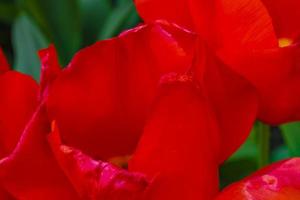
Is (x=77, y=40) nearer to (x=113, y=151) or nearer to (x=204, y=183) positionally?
(x=113, y=151)

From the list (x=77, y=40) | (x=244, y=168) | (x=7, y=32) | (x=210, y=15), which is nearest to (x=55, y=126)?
(x=210, y=15)

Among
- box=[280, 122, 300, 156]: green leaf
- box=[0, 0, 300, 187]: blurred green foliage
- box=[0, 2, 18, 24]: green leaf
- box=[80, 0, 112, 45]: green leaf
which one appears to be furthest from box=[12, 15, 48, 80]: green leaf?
box=[280, 122, 300, 156]: green leaf

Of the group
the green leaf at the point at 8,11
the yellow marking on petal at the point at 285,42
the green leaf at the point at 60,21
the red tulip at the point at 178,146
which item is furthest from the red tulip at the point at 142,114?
the green leaf at the point at 8,11

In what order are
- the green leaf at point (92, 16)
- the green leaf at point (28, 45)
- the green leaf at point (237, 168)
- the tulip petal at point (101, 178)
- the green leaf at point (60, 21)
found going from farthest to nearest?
the green leaf at point (92, 16) → the green leaf at point (60, 21) → the green leaf at point (28, 45) → the green leaf at point (237, 168) → the tulip petal at point (101, 178)

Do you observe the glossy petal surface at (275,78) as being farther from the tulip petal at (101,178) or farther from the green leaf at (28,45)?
the green leaf at (28,45)

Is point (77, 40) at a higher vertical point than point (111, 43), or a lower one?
lower
